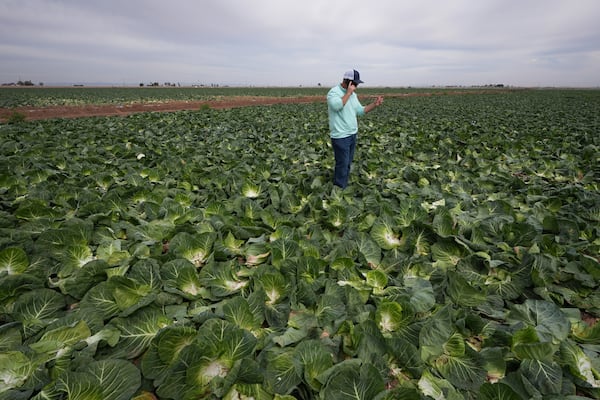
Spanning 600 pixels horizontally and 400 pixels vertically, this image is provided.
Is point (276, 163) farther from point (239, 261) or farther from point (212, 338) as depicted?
point (212, 338)

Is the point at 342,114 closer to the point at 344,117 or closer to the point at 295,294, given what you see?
the point at 344,117

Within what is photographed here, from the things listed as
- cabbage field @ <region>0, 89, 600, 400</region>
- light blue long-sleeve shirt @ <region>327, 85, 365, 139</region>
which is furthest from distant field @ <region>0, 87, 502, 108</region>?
light blue long-sleeve shirt @ <region>327, 85, 365, 139</region>

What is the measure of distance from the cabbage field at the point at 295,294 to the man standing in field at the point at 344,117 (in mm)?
617

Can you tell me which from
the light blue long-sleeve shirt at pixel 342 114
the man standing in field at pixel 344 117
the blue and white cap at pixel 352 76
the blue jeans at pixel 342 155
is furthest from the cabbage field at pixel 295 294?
the blue and white cap at pixel 352 76

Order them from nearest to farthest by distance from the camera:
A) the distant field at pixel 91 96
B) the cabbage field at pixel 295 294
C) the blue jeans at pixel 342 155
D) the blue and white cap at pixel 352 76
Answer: the cabbage field at pixel 295 294
the blue and white cap at pixel 352 76
the blue jeans at pixel 342 155
the distant field at pixel 91 96

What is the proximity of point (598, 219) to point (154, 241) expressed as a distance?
16.2 ft

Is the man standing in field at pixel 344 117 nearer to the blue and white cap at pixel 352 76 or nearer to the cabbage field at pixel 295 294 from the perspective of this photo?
the blue and white cap at pixel 352 76

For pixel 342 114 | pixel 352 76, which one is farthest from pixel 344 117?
pixel 352 76

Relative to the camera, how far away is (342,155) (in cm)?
463

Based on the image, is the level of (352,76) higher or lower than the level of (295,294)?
higher

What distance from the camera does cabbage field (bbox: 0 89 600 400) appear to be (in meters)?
1.52

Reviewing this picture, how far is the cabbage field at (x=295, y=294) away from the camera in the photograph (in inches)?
60.0

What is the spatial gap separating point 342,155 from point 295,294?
2941 mm

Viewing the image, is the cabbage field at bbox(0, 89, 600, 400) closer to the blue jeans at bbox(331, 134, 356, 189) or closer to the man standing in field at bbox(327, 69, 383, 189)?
the blue jeans at bbox(331, 134, 356, 189)
